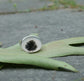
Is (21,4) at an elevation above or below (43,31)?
below

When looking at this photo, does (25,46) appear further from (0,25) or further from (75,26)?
(0,25)

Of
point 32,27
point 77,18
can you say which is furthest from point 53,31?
point 77,18

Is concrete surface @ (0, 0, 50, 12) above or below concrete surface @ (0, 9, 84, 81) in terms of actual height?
below

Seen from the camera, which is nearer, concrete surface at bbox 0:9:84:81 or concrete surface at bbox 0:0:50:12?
concrete surface at bbox 0:9:84:81

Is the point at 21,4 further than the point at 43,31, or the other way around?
the point at 21,4

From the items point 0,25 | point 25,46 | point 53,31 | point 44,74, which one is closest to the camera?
point 44,74
